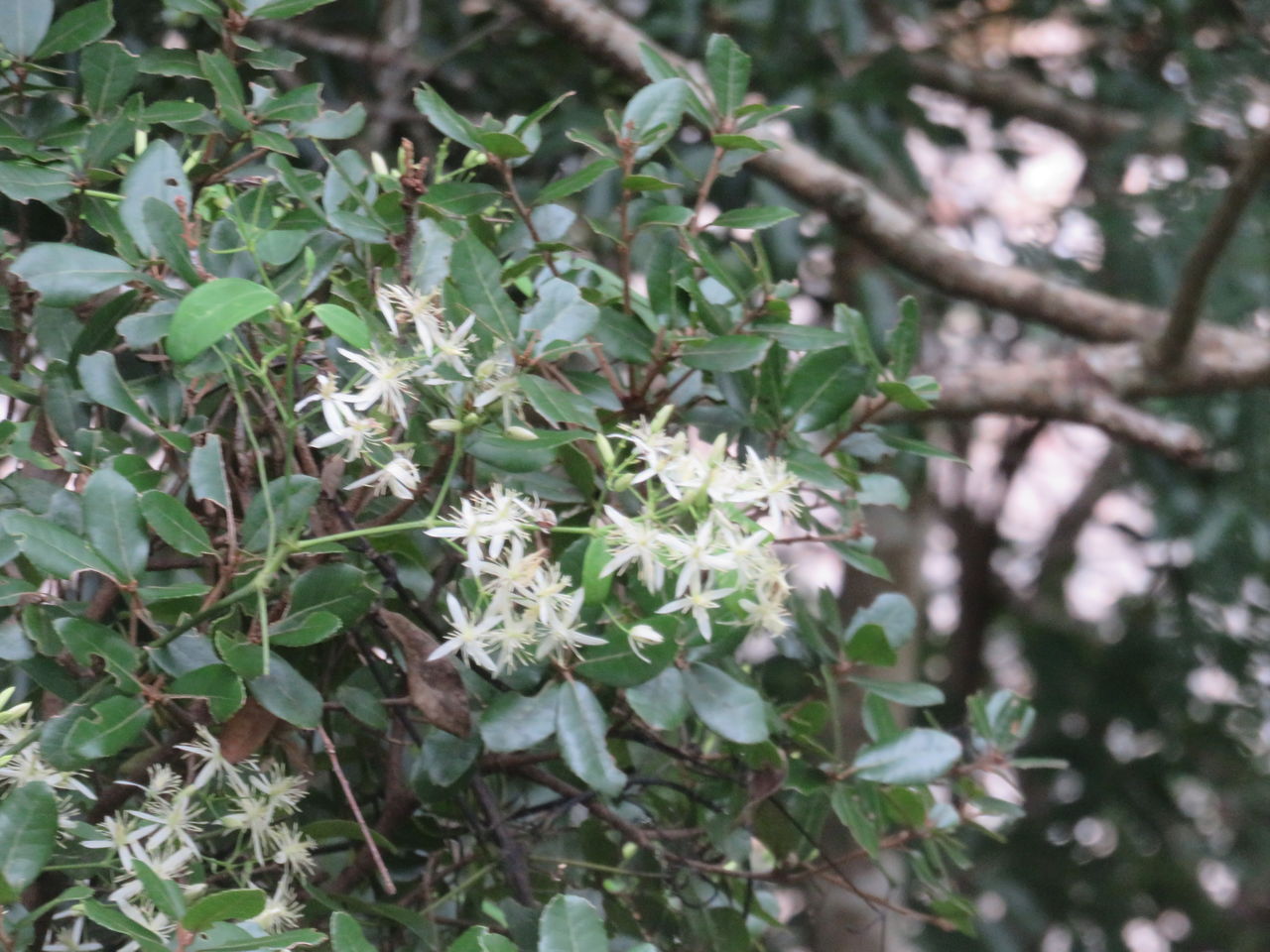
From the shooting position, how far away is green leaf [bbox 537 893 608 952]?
43cm

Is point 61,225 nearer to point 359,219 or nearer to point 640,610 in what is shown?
point 359,219

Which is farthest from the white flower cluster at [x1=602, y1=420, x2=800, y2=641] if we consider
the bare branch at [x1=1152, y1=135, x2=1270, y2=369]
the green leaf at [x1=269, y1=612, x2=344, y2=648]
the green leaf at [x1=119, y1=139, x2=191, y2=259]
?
the bare branch at [x1=1152, y1=135, x2=1270, y2=369]

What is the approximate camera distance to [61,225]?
0.69m

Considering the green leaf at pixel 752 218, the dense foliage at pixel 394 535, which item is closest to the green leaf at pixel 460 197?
the dense foliage at pixel 394 535

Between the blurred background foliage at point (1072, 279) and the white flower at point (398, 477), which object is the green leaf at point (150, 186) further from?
the blurred background foliage at point (1072, 279)

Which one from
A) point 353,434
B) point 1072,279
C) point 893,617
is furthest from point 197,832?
point 1072,279

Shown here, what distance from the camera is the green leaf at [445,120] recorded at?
21.0 inches

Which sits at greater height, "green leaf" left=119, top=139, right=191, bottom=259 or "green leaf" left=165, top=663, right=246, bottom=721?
"green leaf" left=119, top=139, right=191, bottom=259

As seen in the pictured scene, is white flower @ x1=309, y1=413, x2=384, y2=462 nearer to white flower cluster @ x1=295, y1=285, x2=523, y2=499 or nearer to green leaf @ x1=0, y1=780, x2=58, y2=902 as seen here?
white flower cluster @ x1=295, y1=285, x2=523, y2=499

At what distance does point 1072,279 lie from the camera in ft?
5.96

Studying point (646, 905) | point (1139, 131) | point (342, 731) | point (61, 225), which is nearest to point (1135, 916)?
point (1139, 131)

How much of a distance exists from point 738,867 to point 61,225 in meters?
0.52

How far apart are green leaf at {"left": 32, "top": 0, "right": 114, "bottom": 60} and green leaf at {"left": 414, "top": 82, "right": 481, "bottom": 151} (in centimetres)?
16

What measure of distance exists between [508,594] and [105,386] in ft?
0.61
